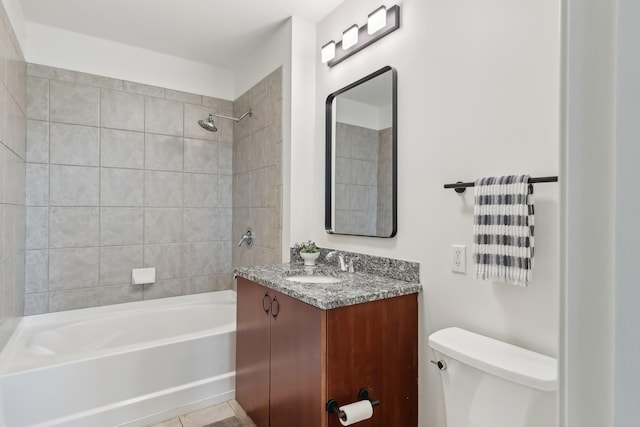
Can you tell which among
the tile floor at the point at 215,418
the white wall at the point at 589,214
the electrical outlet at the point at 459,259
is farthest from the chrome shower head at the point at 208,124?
the white wall at the point at 589,214

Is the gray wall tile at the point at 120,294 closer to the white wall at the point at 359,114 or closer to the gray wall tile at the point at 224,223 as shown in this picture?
the gray wall tile at the point at 224,223

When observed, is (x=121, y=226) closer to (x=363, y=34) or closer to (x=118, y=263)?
(x=118, y=263)

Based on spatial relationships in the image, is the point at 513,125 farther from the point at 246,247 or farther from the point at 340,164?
the point at 246,247

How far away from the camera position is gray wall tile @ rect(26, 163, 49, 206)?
2.58 metres

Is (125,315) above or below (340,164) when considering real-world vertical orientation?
below

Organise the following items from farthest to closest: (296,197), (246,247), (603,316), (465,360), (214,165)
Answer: (214,165) → (246,247) → (296,197) → (465,360) → (603,316)

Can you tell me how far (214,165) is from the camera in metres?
3.38

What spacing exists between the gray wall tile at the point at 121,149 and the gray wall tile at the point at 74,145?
0.16ft

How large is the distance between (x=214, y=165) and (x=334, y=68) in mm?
1610

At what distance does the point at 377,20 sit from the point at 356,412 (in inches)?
75.1

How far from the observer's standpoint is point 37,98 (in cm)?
260

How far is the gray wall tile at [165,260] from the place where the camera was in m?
3.07

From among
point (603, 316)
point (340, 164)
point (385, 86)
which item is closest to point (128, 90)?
point (340, 164)

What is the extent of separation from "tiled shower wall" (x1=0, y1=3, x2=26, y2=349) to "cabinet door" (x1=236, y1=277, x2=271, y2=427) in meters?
1.30
